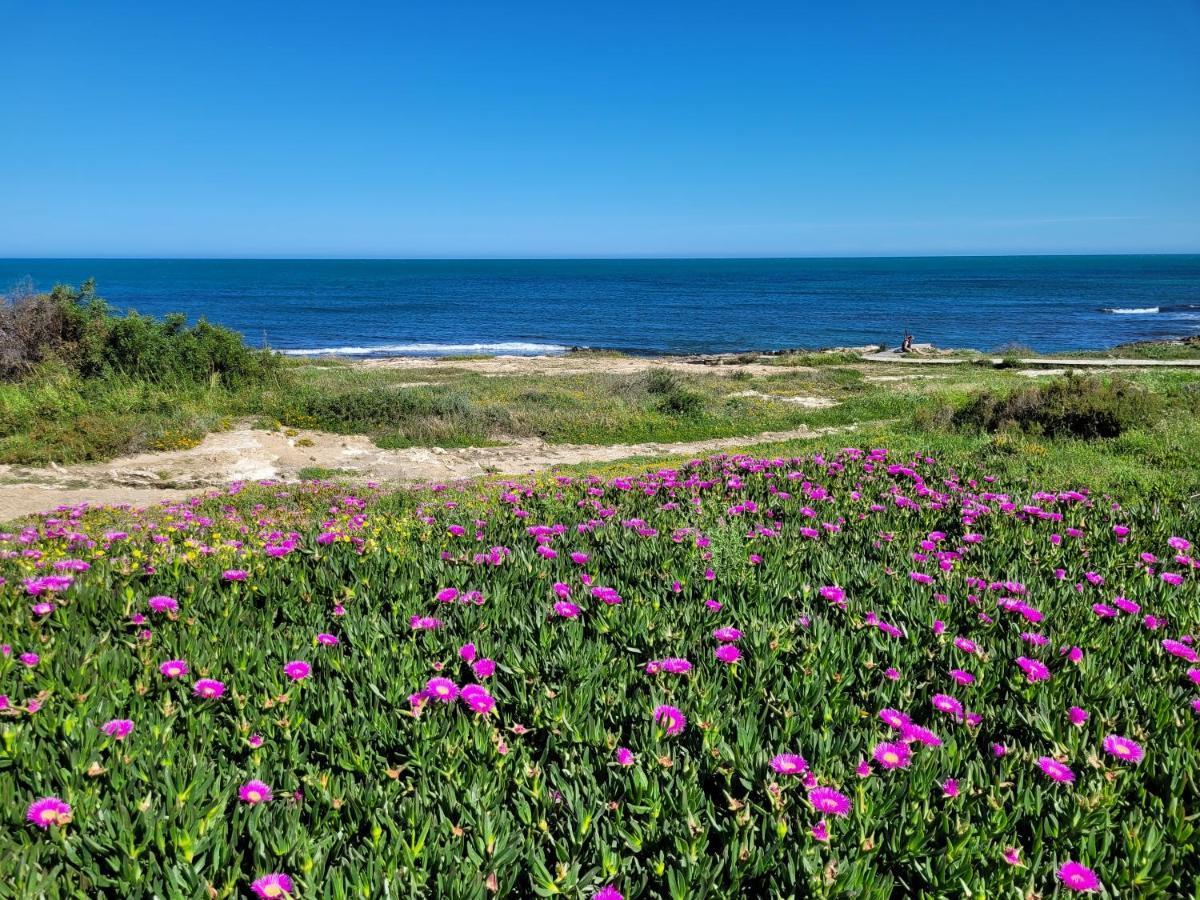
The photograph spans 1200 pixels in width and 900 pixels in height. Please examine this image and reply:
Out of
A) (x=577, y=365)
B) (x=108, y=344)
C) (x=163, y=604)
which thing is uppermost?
(x=108, y=344)

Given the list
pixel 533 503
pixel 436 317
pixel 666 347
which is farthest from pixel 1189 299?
pixel 533 503

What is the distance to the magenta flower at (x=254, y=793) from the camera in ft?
6.82

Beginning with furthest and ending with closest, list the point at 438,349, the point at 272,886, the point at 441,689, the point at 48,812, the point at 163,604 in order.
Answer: the point at 438,349 < the point at 163,604 < the point at 441,689 < the point at 48,812 < the point at 272,886

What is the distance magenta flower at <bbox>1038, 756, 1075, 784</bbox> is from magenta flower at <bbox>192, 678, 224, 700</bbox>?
2.68 metres

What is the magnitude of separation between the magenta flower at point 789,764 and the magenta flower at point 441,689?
3.62ft

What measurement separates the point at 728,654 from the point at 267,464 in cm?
1328

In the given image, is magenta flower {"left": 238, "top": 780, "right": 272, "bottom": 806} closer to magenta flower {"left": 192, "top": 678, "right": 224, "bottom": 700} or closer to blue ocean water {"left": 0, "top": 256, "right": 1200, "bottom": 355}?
magenta flower {"left": 192, "top": 678, "right": 224, "bottom": 700}

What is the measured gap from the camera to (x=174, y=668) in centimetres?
269

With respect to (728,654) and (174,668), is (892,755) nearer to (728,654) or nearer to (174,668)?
(728,654)

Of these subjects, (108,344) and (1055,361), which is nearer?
(108,344)

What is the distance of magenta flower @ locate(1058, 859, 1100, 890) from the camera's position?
6.08 feet

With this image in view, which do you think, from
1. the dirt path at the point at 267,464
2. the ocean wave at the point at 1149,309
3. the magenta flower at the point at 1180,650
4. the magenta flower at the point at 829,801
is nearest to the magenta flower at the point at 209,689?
the magenta flower at the point at 829,801

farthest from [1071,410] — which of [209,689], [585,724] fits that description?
[209,689]

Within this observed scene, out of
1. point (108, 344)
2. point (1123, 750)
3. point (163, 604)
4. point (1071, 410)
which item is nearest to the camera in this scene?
point (1123, 750)
